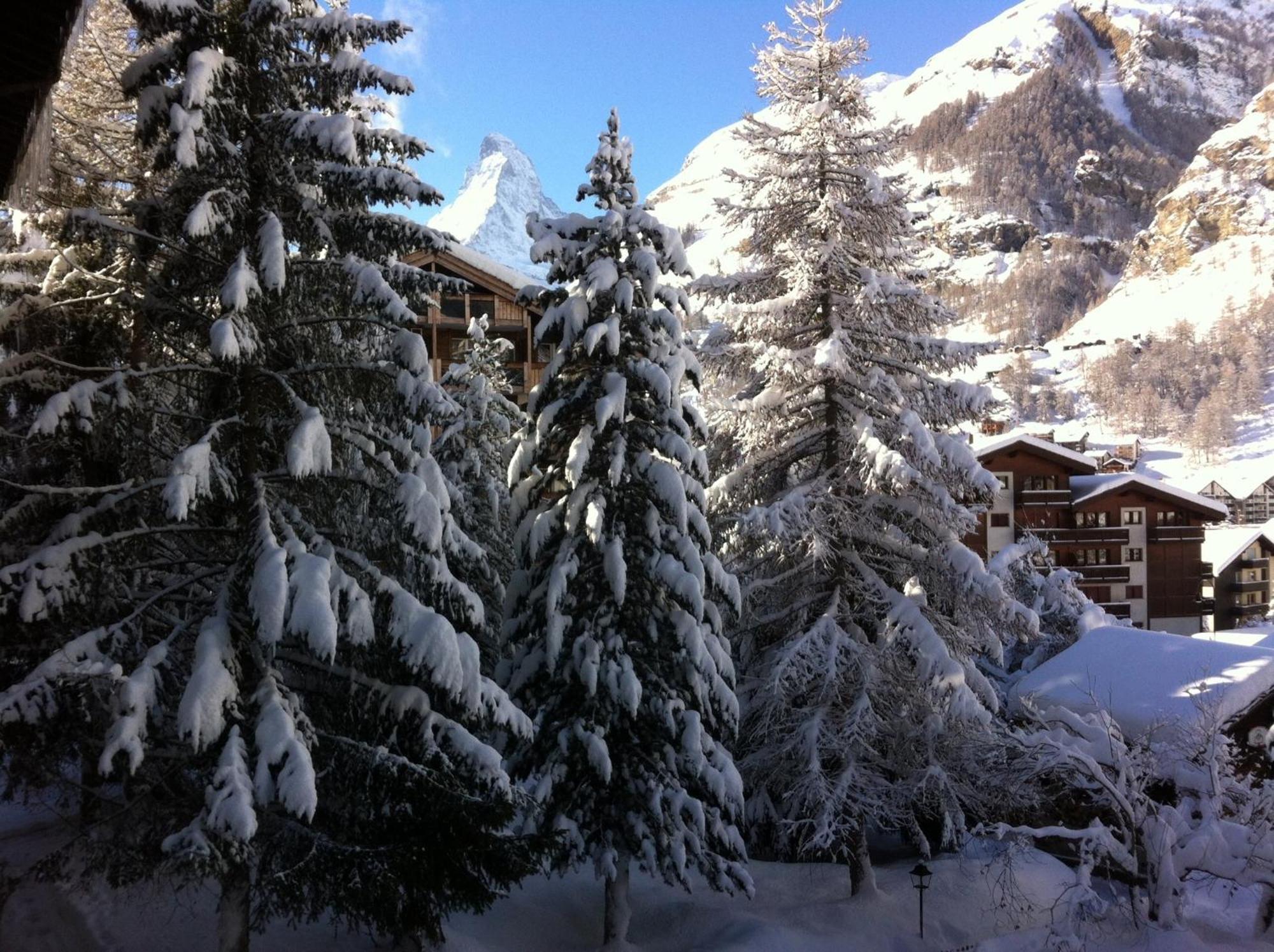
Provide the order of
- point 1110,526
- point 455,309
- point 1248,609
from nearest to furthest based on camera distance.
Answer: point 455,309
point 1110,526
point 1248,609

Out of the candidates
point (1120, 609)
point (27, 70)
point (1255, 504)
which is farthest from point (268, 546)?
point (1255, 504)

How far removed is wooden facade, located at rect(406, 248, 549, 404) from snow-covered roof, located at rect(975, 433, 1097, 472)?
25.6 meters

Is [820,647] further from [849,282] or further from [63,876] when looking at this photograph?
[63,876]

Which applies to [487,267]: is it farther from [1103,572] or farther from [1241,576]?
[1241,576]

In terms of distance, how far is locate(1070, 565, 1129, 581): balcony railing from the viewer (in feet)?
166

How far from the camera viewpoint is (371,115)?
462 inches

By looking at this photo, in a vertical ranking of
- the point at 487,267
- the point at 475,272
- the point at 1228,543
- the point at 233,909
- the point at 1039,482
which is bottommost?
the point at 233,909

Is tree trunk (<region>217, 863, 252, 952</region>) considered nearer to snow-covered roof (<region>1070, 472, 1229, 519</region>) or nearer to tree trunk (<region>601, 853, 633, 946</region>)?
tree trunk (<region>601, 853, 633, 946</region>)

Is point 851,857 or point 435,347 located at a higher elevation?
point 435,347

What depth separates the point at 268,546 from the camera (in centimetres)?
749

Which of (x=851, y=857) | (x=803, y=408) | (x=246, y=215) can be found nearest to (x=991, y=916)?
(x=851, y=857)

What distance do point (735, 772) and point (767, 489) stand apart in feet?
18.3

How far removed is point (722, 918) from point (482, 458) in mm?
12493

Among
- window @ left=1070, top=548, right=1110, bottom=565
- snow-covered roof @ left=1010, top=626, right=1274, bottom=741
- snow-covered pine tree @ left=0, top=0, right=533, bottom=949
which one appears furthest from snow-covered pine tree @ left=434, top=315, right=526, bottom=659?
window @ left=1070, top=548, right=1110, bottom=565
